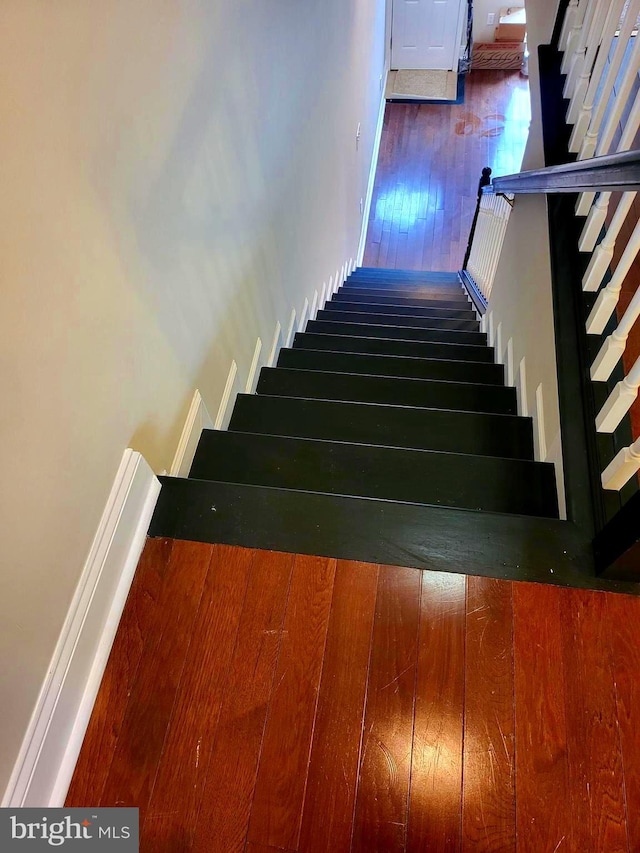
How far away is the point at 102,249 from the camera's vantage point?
95cm

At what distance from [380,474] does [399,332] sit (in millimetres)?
1575

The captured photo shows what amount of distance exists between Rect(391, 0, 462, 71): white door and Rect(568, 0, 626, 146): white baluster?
6018mm

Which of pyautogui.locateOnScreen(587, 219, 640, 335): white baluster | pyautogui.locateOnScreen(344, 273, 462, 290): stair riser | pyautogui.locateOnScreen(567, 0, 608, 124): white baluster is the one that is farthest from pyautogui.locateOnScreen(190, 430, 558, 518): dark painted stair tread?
pyautogui.locateOnScreen(344, 273, 462, 290): stair riser

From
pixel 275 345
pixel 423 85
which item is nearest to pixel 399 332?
pixel 275 345

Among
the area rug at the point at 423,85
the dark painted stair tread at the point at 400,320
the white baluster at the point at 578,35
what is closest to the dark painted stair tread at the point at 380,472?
the white baluster at the point at 578,35

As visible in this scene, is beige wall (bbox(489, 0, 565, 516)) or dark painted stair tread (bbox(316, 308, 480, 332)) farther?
dark painted stair tread (bbox(316, 308, 480, 332))

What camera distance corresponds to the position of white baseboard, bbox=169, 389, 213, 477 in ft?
4.72

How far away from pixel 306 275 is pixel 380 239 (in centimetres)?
308

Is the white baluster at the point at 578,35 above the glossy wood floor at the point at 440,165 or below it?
below

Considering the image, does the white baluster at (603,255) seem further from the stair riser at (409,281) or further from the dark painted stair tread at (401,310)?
the stair riser at (409,281)

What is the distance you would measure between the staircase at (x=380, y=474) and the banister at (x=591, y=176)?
699 millimetres

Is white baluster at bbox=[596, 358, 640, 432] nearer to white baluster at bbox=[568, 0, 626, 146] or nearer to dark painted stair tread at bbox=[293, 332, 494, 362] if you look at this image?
white baluster at bbox=[568, 0, 626, 146]

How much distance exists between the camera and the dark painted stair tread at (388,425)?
1.67 meters

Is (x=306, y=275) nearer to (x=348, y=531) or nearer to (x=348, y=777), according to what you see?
(x=348, y=531)
